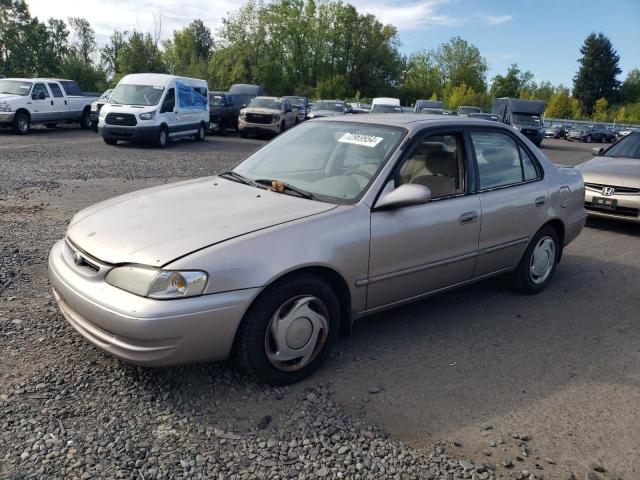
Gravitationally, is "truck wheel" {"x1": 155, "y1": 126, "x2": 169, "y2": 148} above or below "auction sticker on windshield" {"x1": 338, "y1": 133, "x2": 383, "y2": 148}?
below

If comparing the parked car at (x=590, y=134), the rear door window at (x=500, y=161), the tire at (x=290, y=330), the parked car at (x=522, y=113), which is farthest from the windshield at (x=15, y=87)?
the parked car at (x=590, y=134)

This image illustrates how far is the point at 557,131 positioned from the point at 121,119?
3504 cm

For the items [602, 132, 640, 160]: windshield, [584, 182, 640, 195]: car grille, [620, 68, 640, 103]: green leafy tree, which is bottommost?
[584, 182, 640, 195]: car grille

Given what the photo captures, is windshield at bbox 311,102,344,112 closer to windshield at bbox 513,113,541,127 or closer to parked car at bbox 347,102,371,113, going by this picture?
parked car at bbox 347,102,371,113

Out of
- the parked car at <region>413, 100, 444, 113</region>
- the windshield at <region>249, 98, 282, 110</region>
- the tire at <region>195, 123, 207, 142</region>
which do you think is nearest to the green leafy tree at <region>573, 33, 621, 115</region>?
the parked car at <region>413, 100, 444, 113</region>

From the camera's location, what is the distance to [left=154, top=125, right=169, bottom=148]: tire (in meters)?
17.0

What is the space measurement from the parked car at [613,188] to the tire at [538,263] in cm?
274

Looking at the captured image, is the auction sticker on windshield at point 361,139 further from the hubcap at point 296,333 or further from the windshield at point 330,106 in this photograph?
the windshield at point 330,106

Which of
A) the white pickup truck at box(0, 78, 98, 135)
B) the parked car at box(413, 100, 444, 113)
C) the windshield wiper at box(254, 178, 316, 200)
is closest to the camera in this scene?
the windshield wiper at box(254, 178, 316, 200)

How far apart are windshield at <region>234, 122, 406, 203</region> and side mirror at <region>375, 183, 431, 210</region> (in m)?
0.17

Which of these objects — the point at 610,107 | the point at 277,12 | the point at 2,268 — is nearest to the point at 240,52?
the point at 277,12

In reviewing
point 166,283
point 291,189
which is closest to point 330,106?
point 291,189

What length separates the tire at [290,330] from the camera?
10.4 ft

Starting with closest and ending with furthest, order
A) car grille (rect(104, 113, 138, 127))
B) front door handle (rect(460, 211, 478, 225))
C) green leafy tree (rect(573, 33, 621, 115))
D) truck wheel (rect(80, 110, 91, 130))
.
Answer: front door handle (rect(460, 211, 478, 225))
car grille (rect(104, 113, 138, 127))
truck wheel (rect(80, 110, 91, 130))
green leafy tree (rect(573, 33, 621, 115))
